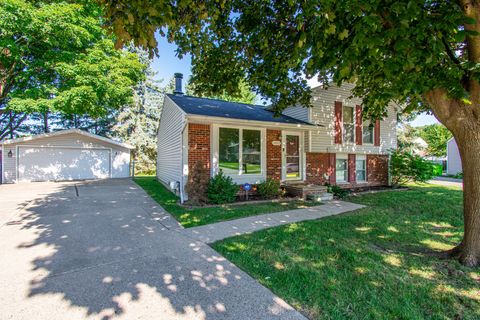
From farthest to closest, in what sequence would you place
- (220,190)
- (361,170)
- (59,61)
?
1. (59,61)
2. (361,170)
3. (220,190)

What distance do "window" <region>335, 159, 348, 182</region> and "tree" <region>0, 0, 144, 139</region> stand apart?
45.1 feet

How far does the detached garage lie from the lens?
1382 cm

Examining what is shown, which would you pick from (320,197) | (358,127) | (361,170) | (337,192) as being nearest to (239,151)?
(320,197)

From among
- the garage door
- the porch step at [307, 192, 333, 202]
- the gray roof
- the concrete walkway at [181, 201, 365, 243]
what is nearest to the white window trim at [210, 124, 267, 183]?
the gray roof

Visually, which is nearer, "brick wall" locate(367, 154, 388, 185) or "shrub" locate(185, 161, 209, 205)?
"shrub" locate(185, 161, 209, 205)

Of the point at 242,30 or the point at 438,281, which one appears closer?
the point at 438,281

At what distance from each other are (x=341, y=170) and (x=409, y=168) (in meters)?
3.25

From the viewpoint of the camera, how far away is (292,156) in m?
9.82

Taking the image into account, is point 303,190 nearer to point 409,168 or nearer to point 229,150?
point 229,150

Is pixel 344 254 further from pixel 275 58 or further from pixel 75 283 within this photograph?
pixel 275 58

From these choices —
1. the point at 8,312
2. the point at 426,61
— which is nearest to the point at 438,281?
the point at 426,61

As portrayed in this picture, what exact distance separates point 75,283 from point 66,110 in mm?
14197

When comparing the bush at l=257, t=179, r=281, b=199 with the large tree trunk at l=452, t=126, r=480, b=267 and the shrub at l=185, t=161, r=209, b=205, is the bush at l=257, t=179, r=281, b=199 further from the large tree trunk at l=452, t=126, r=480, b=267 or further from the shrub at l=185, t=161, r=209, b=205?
the large tree trunk at l=452, t=126, r=480, b=267

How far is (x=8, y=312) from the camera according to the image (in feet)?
7.88
